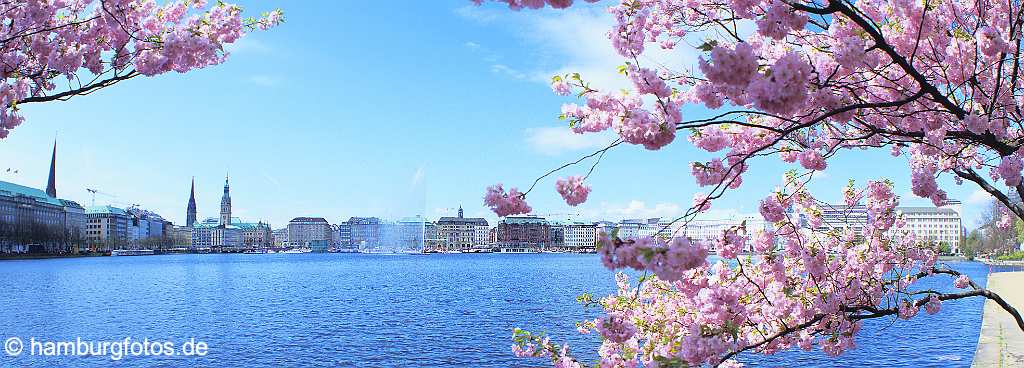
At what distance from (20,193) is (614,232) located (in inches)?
7028

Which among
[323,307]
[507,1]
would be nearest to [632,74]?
[507,1]

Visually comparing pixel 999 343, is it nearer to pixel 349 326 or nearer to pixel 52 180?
pixel 349 326

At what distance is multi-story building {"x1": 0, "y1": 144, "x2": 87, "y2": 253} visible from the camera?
123075 millimetres

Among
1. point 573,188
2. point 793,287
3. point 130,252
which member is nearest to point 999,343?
point 793,287

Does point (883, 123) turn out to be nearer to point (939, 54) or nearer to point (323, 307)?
point (939, 54)

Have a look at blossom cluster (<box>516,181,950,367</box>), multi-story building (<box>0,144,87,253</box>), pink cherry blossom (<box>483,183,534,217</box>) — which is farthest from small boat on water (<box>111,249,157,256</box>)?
pink cherry blossom (<box>483,183,534,217</box>)

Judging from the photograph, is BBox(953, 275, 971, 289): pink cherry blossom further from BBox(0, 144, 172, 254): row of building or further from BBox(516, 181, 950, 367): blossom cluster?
BBox(0, 144, 172, 254): row of building

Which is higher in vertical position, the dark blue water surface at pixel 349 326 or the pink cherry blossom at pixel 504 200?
the pink cherry blossom at pixel 504 200

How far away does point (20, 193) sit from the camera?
151m

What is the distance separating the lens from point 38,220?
496 feet

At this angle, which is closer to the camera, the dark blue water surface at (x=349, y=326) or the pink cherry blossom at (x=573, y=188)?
the pink cherry blossom at (x=573, y=188)

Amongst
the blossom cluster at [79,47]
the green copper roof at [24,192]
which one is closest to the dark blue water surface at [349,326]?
the blossom cluster at [79,47]

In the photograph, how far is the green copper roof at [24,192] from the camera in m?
148

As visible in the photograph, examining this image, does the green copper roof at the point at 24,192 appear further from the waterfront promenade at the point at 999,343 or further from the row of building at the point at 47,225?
the waterfront promenade at the point at 999,343
